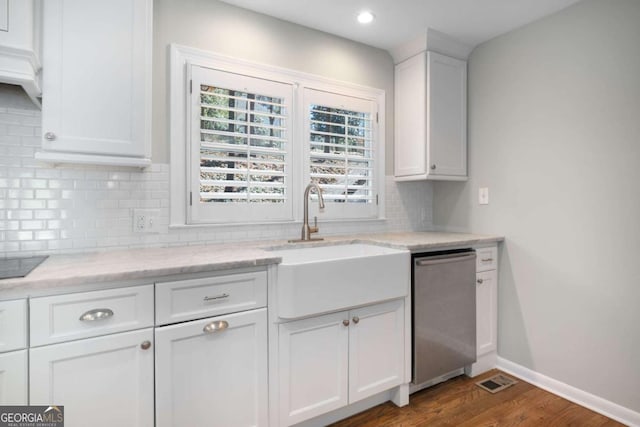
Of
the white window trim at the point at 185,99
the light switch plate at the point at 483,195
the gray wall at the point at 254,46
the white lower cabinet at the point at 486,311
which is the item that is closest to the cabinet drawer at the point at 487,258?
the white lower cabinet at the point at 486,311

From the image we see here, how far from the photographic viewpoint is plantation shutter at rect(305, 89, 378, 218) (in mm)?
2477

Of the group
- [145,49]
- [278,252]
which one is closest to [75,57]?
[145,49]

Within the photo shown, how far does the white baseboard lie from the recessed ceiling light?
263 cm

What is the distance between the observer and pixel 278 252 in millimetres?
2119

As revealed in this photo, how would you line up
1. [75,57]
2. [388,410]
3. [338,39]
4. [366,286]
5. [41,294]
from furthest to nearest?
[338,39], [388,410], [366,286], [75,57], [41,294]

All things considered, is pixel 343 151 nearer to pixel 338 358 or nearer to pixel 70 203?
pixel 338 358

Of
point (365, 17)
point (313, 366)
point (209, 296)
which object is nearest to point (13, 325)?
point (209, 296)

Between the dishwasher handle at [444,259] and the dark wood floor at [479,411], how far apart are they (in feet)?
2.81

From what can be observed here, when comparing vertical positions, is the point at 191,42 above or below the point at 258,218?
above

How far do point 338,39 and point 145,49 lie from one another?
1457 mm

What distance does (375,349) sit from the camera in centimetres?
193

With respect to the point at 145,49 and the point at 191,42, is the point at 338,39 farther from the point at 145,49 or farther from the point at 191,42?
the point at 145,49

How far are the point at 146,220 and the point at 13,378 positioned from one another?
37.1 inches

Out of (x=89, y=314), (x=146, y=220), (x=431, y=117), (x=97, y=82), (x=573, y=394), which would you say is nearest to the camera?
(x=89, y=314)
